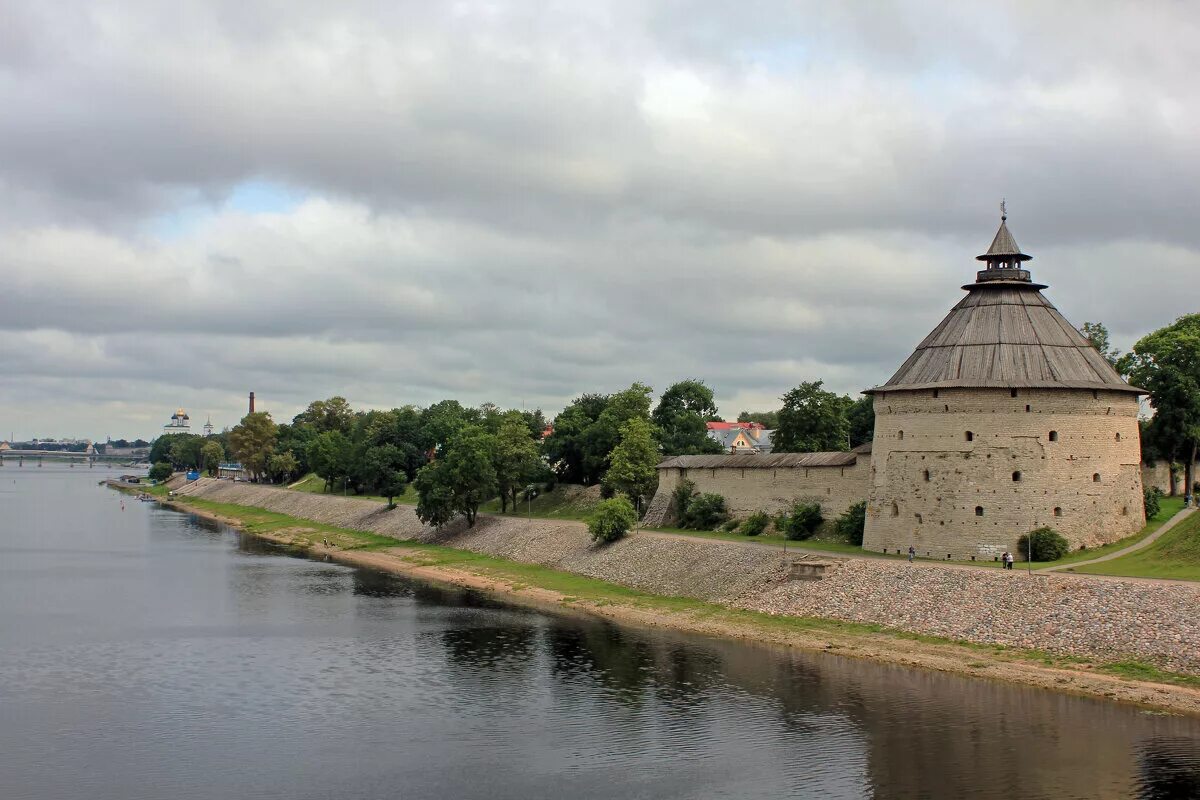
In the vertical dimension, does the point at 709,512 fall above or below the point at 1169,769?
above

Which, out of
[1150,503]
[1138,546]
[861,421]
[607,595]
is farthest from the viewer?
[861,421]

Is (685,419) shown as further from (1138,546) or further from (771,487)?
(1138,546)

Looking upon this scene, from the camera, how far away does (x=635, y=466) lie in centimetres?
7538

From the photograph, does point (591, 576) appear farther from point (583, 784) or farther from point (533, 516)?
point (583, 784)

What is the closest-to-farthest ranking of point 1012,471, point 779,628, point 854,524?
1. point 779,628
2. point 1012,471
3. point 854,524

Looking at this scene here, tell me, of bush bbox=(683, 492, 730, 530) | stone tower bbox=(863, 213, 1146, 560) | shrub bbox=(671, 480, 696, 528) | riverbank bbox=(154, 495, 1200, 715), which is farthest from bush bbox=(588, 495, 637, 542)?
stone tower bbox=(863, 213, 1146, 560)

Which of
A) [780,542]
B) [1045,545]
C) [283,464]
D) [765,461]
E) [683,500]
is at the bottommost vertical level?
[780,542]

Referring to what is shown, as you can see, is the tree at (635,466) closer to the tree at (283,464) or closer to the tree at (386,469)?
the tree at (386,469)

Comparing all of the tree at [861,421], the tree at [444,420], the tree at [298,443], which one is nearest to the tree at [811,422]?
the tree at [861,421]

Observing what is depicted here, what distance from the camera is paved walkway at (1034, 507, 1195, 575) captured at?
45.8 m

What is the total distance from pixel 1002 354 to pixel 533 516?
42.4 m

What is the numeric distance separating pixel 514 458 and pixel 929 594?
45687 millimetres

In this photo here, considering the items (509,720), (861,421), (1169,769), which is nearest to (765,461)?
(861,421)

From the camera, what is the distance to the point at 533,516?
85062 millimetres
